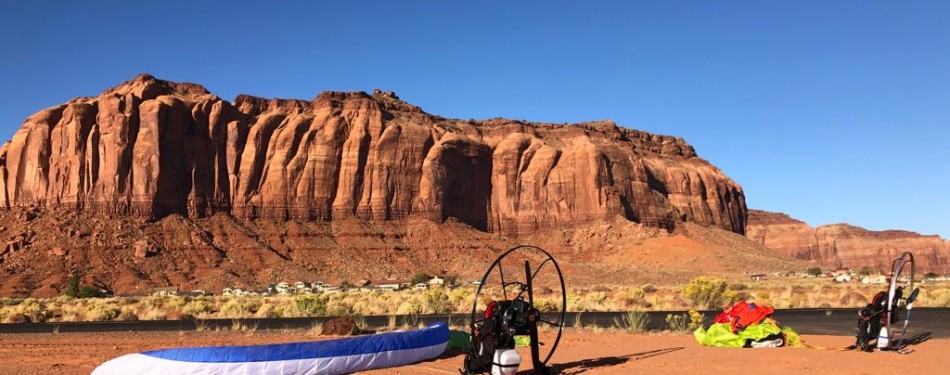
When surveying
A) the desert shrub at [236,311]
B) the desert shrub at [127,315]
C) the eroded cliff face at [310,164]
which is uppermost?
the eroded cliff face at [310,164]

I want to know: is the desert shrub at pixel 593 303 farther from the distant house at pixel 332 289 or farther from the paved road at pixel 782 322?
the distant house at pixel 332 289

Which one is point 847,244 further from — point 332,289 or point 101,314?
point 101,314

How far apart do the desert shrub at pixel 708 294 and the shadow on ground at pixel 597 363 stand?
2052 centimetres

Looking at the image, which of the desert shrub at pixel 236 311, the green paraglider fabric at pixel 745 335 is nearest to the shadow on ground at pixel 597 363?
the green paraglider fabric at pixel 745 335

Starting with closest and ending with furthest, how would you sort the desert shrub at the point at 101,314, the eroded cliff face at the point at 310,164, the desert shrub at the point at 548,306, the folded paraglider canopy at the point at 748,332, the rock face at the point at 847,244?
the folded paraglider canopy at the point at 748,332, the desert shrub at the point at 548,306, the desert shrub at the point at 101,314, the eroded cliff face at the point at 310,164, the rock face at the point at 847,244

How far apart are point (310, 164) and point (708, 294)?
68.6 metres

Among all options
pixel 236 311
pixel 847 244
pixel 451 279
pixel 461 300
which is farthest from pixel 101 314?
pixel 847 244

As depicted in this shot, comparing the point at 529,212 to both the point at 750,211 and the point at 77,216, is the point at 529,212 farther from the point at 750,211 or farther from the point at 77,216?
the point at 750,211

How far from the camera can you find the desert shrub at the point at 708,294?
3578 cm

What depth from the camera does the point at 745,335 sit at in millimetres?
16297

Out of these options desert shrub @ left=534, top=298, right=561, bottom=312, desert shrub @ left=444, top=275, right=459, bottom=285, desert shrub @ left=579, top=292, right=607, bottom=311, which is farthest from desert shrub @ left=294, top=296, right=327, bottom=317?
desert shrub @ left=444, top=275, right=459, bottom=285

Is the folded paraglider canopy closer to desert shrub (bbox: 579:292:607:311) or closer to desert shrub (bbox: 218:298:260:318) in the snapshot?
desert shrub (bbox: 579:292:607:311)

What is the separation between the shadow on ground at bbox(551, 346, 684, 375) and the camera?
539 inches

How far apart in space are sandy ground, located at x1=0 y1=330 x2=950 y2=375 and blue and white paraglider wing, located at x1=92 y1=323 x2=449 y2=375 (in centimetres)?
32
